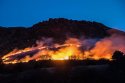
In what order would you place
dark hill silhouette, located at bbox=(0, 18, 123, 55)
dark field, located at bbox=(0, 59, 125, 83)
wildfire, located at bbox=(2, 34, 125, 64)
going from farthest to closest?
dark hill silhouette, located at bbox=(0, 18, 123, 55) < wildfire, located at bbox=(2, 34, 125, 64) < dark field, located at bbox=(0, 59, 125, 83)

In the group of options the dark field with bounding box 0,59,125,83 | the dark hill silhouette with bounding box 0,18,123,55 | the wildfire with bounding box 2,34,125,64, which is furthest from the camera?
the dark hill silhouette with bounding box 0,18,123,55

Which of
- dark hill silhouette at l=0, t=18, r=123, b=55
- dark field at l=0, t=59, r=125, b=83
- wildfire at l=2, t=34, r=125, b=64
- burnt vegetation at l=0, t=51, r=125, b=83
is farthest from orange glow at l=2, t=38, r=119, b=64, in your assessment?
dark hill silhouette at l=0, t=18, r=123, b=55

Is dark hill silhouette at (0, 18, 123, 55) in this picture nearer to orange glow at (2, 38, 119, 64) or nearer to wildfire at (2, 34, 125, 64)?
wildfire at (2, 34, 125, 64)

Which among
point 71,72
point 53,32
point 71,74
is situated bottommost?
point 71,74

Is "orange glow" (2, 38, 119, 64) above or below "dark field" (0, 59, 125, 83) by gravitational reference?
above

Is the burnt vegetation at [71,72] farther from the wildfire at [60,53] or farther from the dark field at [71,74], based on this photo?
the wildfire at [60,53]

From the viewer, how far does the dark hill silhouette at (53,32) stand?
2920cm

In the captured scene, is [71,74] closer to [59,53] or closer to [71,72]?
[71,72]

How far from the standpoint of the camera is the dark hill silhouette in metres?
29.2

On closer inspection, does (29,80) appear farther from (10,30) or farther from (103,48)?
(10,30)

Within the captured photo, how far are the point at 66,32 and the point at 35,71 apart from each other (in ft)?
40.5

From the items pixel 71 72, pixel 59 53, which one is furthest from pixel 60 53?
pixel 71 72

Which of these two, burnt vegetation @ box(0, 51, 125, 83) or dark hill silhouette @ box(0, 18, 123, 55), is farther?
dark hill silhouette @ box(0, 18, 123, 55)

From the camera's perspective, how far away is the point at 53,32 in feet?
102
